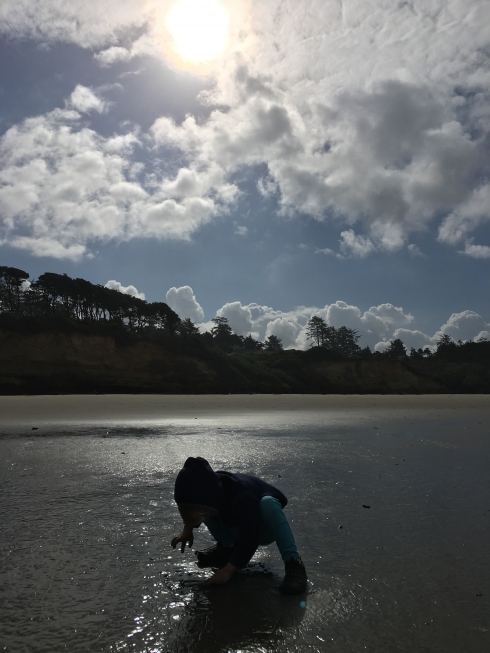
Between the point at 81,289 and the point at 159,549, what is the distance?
50.7 meters

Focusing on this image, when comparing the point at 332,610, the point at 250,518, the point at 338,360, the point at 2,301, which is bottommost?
the point at 332,610

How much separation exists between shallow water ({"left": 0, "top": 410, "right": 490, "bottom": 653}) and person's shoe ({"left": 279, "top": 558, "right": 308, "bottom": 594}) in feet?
0.15

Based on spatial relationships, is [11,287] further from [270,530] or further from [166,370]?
[270,530]

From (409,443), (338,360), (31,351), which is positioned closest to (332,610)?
(409,443)

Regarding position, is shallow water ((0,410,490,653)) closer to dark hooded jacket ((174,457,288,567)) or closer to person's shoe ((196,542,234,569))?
person's shoe ((196,542,234,569))

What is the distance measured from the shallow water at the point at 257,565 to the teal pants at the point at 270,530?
16cm

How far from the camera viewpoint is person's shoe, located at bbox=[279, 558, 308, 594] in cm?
227

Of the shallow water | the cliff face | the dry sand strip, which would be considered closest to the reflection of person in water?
the shallow water

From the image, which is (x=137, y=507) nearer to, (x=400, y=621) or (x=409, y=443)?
(x=400, y=621)

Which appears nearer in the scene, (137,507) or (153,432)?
(137,507)

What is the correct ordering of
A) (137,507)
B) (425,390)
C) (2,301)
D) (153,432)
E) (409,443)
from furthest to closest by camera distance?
(425,390)
(2,301)
(153,432)
(409,443)
(137,507)

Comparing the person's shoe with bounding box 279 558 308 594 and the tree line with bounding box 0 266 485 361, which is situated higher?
the tree line with bounding box 0 266 485 361

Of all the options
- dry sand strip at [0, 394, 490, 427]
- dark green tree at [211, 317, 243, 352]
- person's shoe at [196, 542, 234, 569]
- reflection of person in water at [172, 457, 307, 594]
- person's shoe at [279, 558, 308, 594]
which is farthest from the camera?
dark green tree at [211, 317, 243, 352]

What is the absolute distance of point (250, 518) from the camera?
2.56m
